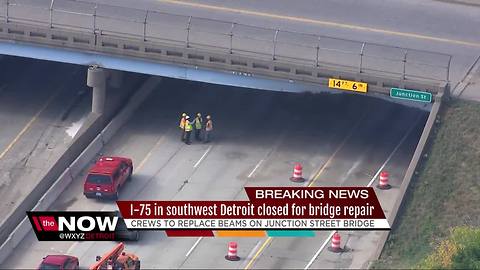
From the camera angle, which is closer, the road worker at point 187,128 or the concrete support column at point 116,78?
the road worker at point 187,128

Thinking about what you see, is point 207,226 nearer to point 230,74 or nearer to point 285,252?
point 285,252

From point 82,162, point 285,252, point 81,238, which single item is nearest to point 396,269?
point 285,252

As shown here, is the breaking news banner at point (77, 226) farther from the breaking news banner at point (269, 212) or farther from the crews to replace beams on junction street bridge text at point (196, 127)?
the crews to replace beams on junction street bridge text at point (196, 127)

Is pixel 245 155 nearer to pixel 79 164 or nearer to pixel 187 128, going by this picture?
pixel 187 128

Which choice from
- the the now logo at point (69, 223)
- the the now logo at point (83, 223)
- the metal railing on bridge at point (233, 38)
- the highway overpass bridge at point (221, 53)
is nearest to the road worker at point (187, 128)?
the highway overpass bridge at point (221, 53)

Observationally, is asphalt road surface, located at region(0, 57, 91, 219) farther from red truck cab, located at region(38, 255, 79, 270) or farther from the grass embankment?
the grass embankment

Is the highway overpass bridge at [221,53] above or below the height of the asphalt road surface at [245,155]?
above

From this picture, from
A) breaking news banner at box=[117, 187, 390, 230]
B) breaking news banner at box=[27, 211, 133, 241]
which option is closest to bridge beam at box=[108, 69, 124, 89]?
breaking news banner at box=[27, 211, 133, 241]
